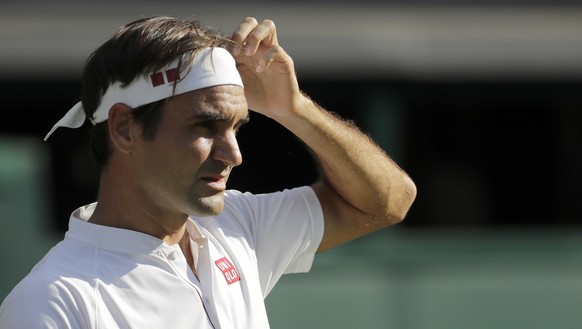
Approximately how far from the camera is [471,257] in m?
6.92

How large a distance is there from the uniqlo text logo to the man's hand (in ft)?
1.39

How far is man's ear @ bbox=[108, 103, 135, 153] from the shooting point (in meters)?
2.63

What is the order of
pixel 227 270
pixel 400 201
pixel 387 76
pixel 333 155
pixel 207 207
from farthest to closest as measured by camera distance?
pixel 387 76
pixel 400 201
pixel 333 155
pixel 227 270
pixel 207 207

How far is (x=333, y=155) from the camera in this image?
304 centimetres

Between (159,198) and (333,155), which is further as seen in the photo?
(333,155)

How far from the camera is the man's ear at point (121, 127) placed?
103 inches

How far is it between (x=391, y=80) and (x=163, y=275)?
457cm

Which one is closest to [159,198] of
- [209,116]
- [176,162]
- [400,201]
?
[176,162]

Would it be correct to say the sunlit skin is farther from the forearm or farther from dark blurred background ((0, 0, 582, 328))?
dark blurred background ((0, 0, 582, 328))

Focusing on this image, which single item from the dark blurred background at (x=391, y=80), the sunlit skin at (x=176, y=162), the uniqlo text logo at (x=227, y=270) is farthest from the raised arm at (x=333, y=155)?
the dark blurred background at (x=391, y=80)

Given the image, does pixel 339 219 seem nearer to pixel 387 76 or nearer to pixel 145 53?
pixel 145 53

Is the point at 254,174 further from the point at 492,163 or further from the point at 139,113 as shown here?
the point at 139,113

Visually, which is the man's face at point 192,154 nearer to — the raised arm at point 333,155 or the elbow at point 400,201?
the raised arm at point 333,155

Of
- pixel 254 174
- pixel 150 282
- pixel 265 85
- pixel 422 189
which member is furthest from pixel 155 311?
pixel 422 189
